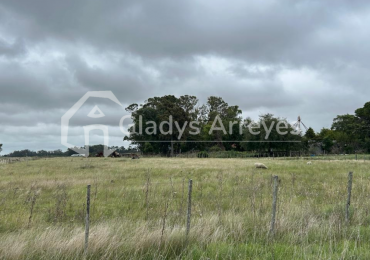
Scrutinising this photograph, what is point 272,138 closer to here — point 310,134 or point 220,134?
point 220,134

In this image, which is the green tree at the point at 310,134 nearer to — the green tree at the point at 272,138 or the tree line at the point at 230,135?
the tree line at the point at 230,135

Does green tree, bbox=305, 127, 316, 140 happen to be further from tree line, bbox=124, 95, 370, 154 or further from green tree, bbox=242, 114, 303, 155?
green tree, bbox=242, 114, 303, 155

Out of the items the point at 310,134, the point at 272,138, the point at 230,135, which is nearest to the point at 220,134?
the point at 230,135

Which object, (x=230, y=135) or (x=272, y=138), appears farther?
(x=230, y=135)

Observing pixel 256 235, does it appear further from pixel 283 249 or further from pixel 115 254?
pixel 115 254

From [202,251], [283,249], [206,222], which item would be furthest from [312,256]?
[206,222]

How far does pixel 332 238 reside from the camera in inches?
209

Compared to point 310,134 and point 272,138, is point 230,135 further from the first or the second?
point 310,134

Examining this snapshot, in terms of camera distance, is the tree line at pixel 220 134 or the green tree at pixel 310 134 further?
the green tree at pixel 310 134

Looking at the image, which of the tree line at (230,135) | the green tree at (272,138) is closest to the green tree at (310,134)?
the tree line at (230,135)

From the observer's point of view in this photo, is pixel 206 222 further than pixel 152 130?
No

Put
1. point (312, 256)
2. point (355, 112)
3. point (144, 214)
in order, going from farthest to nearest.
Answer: point (355, 112), point (144, 214), point (312, 256)

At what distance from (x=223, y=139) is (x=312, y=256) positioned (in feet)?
231

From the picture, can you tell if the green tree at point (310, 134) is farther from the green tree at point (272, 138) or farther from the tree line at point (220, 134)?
the green tree at point (272, 138)
